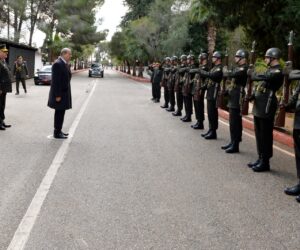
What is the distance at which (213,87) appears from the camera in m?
10.1


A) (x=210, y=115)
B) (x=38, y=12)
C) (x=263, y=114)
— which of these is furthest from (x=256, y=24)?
(x=38, y=12)

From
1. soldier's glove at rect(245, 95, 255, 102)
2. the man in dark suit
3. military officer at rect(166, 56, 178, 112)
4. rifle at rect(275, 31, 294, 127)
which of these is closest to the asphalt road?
the man in dark suit

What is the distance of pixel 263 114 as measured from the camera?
23.9 ft

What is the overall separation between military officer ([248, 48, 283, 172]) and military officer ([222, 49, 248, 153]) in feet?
3.20

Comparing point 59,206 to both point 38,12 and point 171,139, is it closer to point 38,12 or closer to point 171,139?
point 171,139

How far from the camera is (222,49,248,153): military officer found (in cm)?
849

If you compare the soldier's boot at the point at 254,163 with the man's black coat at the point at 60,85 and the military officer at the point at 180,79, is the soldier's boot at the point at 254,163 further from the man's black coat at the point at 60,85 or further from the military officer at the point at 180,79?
the military officer at the point at 180,79

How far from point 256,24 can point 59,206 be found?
27.5ft

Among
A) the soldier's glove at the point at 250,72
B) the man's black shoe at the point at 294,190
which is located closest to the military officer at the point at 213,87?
the soldier's glove at the point at 250,72

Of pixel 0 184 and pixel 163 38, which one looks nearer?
pixel 0 184

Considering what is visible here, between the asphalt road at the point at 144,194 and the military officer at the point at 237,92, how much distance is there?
1.12ft

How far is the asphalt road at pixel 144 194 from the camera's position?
4.50 meters

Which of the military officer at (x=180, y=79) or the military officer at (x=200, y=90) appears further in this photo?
the military officer at (x=180, y=79)

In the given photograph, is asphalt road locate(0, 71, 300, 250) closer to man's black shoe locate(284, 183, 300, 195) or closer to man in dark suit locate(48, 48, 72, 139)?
man's black shoe locate(284, 183, 300, 195)
